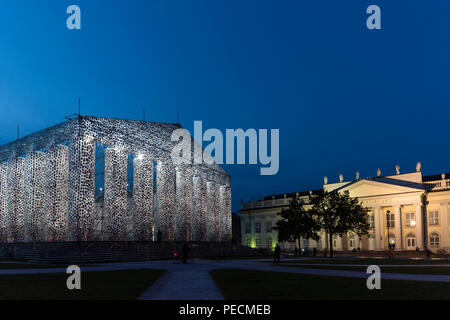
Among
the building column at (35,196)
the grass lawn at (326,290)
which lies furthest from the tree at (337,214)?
the grass lawn at (326,290)

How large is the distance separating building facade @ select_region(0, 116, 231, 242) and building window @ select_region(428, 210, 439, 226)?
3994 centimetres

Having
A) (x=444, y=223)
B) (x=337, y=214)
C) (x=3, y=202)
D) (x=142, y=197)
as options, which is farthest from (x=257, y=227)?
(x=3, y=202)

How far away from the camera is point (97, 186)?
172 feet

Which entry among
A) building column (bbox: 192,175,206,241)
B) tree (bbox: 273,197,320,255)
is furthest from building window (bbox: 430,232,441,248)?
building column (bbox: 192,175,206,241)

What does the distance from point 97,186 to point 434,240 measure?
181 feet

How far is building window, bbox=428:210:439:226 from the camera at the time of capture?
74125 millimetres

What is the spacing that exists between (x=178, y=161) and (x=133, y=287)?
124 ft

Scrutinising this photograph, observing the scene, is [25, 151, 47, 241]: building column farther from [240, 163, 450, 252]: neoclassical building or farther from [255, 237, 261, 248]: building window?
[255, 237, 261, 248]: building window

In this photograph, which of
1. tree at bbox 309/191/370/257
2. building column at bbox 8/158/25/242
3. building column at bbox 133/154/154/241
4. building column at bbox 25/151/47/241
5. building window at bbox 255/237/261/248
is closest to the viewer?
building column at bbox 133/154/154/241

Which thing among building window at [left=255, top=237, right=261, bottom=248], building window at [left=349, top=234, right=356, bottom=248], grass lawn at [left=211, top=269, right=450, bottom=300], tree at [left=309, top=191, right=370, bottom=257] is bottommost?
building window at [left=255, top=237, right=261, bottom=248]
